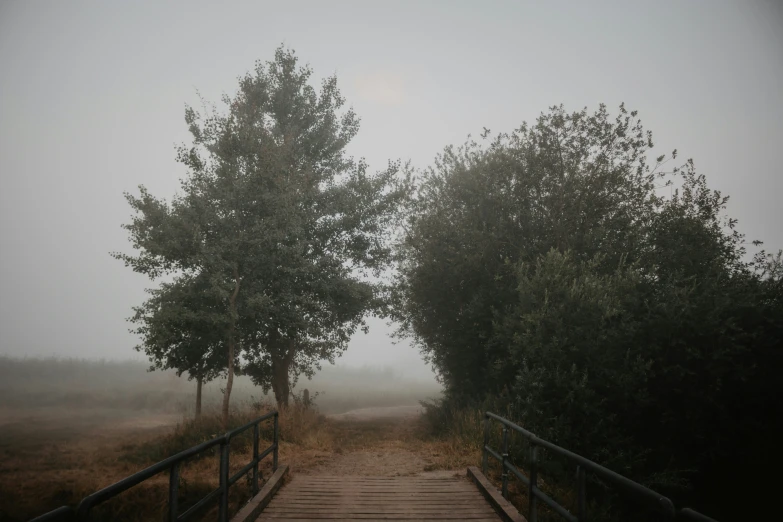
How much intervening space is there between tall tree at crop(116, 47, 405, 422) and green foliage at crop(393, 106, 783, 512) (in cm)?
273

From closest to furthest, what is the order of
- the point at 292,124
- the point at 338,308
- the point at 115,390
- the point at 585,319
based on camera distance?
the point at 585,319
the point at 338,308
the point at 292,124
the point at 115,390

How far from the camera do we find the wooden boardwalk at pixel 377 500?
614 centimetres

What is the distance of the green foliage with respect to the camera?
38.8 feet

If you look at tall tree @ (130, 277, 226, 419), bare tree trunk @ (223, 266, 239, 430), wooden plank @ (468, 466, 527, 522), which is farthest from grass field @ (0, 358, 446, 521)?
wooden plank @ (468, 466, 527, 522)

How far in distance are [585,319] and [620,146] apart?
9.44 meters

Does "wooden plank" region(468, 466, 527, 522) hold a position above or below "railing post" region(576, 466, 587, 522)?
below

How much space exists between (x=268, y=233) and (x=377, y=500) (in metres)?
9.78

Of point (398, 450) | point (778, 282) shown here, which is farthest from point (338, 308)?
point (778, 282)

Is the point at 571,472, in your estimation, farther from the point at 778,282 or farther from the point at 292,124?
the point at 292,124

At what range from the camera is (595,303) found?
480 inches

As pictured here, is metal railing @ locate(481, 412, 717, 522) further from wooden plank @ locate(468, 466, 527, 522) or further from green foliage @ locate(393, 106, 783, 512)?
green foliage @ locate(393, 106, 783, 512)

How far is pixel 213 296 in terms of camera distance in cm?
1427

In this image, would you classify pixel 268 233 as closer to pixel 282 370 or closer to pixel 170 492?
pixel 282 370

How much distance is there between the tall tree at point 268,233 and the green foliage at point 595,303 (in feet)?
8.97
